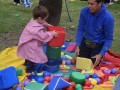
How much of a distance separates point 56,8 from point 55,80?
3001 millimetres

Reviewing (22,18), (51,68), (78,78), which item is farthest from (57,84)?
(22,18)

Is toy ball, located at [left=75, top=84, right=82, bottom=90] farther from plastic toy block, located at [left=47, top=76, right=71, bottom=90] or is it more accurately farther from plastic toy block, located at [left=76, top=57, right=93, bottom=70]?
plastic toy block, located at [left=76, top=57, right=93, bottom=70]

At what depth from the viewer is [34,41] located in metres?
3.82

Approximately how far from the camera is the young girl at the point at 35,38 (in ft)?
→ 12.4

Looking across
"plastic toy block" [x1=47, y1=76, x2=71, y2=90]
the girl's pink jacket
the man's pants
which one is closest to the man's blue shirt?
the man's pants

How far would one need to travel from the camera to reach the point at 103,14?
4074mm

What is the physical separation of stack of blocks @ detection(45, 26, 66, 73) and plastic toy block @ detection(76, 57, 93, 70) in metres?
0.29

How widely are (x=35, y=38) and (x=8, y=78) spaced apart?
654 millimetres

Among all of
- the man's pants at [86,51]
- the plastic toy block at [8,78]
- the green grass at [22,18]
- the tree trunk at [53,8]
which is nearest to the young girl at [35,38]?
the plastic toy block at [8,78]

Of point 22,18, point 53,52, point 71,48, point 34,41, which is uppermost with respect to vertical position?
point 34,41

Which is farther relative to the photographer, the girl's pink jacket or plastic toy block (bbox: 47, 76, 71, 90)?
the girl's pink jacket

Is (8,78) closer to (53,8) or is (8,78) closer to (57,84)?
(57,84)

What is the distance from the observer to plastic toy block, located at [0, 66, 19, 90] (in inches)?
132

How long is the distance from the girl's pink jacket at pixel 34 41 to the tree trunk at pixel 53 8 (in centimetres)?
208
